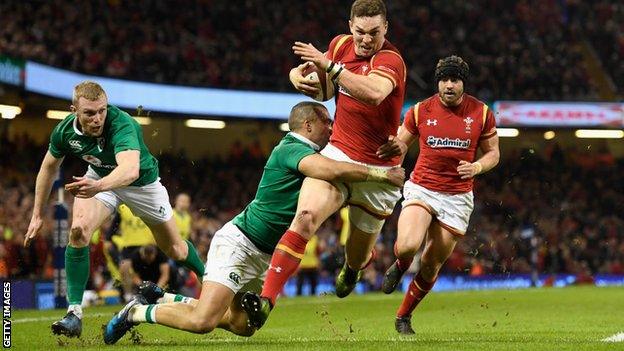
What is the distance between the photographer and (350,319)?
1401cm

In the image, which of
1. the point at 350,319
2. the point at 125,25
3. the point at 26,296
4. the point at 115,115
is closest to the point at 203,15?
the point at 125,25

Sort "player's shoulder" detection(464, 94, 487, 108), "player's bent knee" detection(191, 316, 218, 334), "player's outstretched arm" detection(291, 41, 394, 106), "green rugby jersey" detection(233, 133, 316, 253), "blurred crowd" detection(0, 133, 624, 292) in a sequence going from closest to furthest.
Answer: "player's outstretched arm" detection(291, 41, 394, 106) < "player's bent knee" detection(191, 316, 218, 334) < "green rugby jersey" detection(233, 133, 316, 253) < "player's shoulder" detection(464, 94, 487, 108) < "blurred crowd" detection(0, 133, 624, 292)

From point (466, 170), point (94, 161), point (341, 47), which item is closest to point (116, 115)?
point (94, 161)

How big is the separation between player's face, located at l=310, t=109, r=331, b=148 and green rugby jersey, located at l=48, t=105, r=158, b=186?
5.00 ft

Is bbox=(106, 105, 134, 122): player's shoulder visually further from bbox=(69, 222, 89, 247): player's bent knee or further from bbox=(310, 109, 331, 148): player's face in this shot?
bbox=(310, 109, 331, 148): player's face

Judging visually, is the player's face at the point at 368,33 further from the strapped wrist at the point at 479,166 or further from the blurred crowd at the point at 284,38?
the blurred crowd at the point at 284,38

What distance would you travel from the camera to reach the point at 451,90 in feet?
34.6

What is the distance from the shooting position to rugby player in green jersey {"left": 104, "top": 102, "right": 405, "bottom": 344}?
27.2 ft

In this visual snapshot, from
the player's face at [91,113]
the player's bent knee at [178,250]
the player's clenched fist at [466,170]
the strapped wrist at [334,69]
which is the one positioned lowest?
the player's bent knee at [178,250]

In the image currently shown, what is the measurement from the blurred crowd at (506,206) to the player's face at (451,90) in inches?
483

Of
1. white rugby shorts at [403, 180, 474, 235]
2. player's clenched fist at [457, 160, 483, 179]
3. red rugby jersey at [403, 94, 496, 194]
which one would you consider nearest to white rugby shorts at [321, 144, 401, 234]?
player's clenched fist at [457, 160, 483, 179]

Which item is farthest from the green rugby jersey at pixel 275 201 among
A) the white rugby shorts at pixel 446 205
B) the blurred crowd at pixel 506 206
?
the blurred crowd at pixel 506 206

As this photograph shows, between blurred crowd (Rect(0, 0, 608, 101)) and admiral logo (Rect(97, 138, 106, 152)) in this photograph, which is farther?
blurred crowd (Rect(0, 0, 608, 101))

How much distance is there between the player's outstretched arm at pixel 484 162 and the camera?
31.6ft
